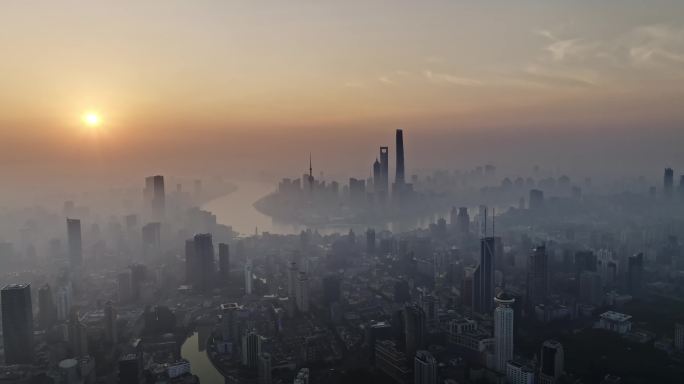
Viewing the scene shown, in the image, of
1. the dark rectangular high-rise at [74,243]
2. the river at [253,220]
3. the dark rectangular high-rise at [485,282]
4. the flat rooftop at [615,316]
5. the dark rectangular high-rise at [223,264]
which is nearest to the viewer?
the flat rooftop at [615,316]

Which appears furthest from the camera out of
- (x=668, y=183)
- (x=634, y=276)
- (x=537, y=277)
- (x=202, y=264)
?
(x=668, y=183)

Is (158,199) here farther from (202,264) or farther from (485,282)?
(485,282)

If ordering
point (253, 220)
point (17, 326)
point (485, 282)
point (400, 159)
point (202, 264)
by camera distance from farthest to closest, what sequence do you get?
point (400, 159) → point (253, 220) → point (202, 264) → point (485, 282) → point (17, 326)

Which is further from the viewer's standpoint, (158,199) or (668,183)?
(668,183)

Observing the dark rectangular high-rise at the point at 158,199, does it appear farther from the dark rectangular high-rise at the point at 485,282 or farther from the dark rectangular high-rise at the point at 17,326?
the dark rectangular high-rise at the point at 485,282

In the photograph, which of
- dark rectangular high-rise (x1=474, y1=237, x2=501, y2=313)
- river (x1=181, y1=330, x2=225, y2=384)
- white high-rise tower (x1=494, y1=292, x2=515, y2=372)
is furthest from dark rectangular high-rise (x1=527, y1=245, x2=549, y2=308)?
river (x1=181, y1=330, x2=225, y2=384)

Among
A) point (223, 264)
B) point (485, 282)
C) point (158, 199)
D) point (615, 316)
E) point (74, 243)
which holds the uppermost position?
point (158, 199)

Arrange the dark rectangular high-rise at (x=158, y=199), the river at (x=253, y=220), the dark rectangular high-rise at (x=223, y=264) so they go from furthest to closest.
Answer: the river at (x=253, y=220), the dark rectangular high-rise at (x=158, y=199), the dark rectangular high-rise at (x=223, y=264)

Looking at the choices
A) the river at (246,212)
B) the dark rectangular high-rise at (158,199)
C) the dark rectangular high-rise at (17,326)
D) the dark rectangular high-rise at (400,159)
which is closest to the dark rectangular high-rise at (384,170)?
the dark rectangular high-rise at (400,159)

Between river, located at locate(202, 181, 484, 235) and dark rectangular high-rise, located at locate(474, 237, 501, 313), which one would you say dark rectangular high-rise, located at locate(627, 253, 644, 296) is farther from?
river, located at locate(202, 181, 484, 235)

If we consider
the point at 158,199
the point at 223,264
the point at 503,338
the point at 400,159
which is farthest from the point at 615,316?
the point at 158,199
